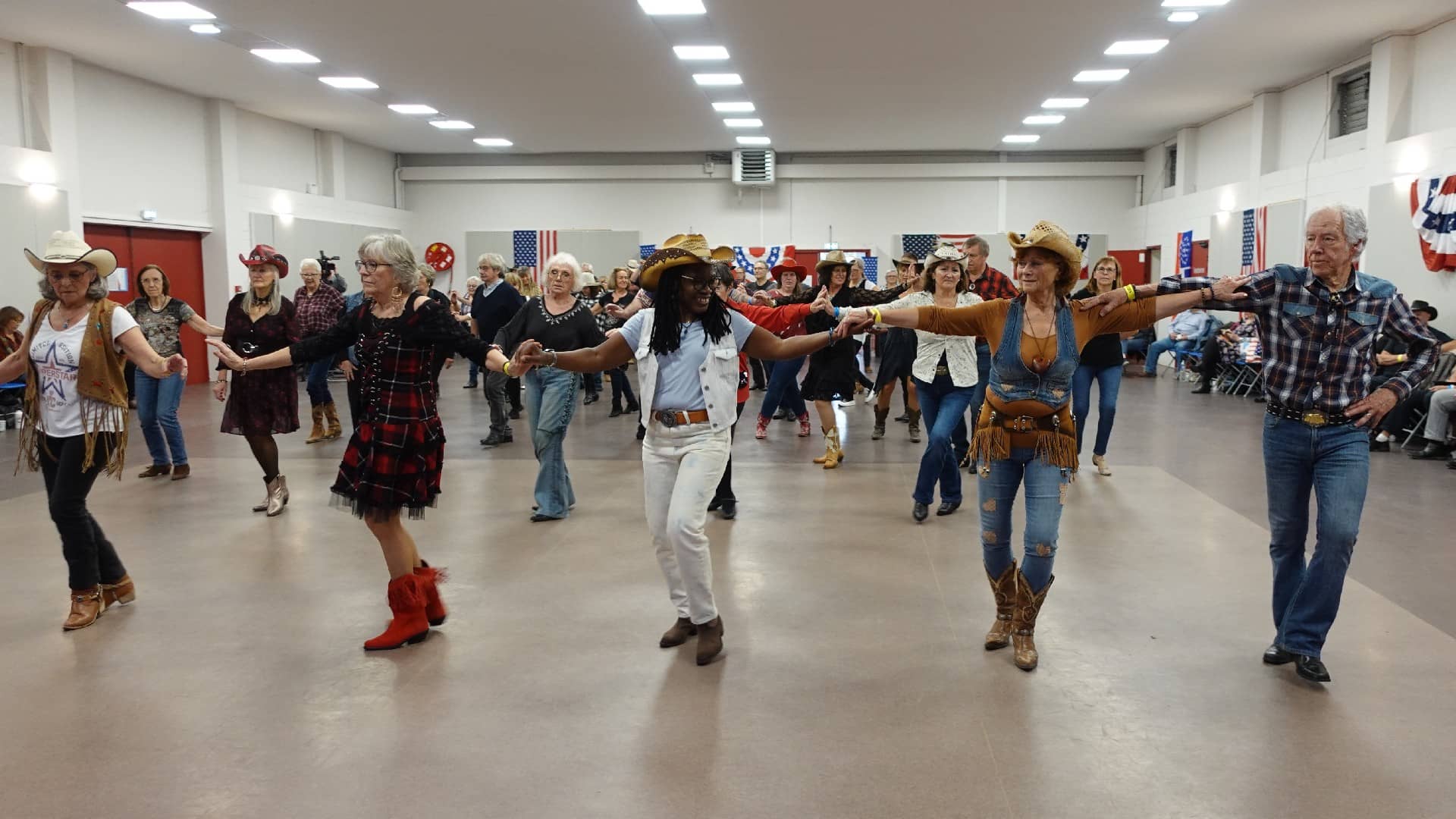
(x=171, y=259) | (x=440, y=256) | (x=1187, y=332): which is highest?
(x=440, y=256)

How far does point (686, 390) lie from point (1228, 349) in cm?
1174

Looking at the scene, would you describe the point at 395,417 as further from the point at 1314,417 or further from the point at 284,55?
the point at 284,55

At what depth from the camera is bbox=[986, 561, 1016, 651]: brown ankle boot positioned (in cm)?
395

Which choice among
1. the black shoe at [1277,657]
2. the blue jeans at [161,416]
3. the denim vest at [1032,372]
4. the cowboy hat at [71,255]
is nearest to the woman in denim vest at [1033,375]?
the denim vest at [1032,372]

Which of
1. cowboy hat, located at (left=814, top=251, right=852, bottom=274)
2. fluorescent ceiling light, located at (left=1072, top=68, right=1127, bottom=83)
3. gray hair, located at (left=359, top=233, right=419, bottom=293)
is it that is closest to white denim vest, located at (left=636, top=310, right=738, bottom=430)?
gray hair, located at (left=359, top=233, right=419, bottom=293)

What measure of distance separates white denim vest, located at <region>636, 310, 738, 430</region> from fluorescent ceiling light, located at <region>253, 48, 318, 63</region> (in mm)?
9944

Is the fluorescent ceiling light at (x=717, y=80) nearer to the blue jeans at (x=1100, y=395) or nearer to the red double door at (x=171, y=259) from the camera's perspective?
the red double door at (x=171, y=259)

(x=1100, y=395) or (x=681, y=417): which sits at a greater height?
(x=681, y=417)

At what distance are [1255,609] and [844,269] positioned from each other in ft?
15.4

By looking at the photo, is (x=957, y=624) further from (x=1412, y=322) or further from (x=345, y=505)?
(x=345, y=505)

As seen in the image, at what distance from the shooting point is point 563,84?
45.9 feet

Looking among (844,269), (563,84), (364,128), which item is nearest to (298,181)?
(364,128)

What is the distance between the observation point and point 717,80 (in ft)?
45.1

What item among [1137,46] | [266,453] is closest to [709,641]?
[266,453]
